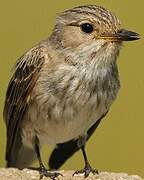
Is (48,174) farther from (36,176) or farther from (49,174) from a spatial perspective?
(36,176)

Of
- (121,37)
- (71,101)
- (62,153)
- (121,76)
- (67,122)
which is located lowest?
(62,153)

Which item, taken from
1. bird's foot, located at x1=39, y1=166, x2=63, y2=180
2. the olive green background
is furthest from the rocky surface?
the olive green background

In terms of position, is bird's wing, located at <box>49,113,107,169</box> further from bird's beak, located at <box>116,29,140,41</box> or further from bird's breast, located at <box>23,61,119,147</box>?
bird's beak, located at <box>116,29,140,41</box>

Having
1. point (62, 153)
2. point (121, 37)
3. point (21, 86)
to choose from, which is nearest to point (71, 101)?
point (21, 86)

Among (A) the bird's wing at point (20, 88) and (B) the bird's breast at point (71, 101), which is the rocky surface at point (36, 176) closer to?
(B) the bird's breast at point (71, 101)

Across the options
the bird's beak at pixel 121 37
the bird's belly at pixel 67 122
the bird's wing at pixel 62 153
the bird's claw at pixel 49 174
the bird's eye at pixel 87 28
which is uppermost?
→ the bird's eye at pixel 87 28

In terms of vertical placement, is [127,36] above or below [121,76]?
above

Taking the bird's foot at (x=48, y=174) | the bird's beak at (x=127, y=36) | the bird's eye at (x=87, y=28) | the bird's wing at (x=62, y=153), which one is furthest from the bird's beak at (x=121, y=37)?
the bird's wing at (x=62, y=153)
